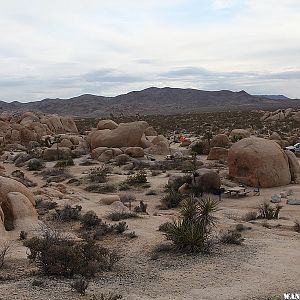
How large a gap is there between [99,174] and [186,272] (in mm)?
13119

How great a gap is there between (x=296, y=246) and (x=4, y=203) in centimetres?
742

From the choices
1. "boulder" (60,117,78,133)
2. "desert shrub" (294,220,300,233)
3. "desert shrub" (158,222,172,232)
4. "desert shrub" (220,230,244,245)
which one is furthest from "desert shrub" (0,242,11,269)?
"boulder" (60,117,78,133)

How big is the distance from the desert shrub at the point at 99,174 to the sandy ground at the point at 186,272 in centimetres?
844

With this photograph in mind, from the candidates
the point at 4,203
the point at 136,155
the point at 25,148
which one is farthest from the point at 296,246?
the point at 25,148

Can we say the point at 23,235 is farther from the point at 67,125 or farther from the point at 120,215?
the point at 67,125

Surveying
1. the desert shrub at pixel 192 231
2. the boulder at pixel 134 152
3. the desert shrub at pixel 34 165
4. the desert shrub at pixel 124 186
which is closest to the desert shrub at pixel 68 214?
the desert shrub at pixel 192 231

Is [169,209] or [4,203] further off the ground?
[4,203]

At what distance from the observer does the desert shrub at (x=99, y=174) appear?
20922 millimetres

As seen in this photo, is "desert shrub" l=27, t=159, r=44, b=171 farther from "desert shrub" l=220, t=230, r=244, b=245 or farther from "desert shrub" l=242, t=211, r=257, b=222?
"desert shrub" l=220, t=230, r=244, b=245

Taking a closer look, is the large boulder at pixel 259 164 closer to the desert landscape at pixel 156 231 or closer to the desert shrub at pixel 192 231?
the desert landscape at pixel 156 231

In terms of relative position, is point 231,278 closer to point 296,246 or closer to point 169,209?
point 296,246

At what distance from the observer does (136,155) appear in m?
27.6

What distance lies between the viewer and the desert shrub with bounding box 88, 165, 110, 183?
2092 cm

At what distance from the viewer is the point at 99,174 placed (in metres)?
21.6
